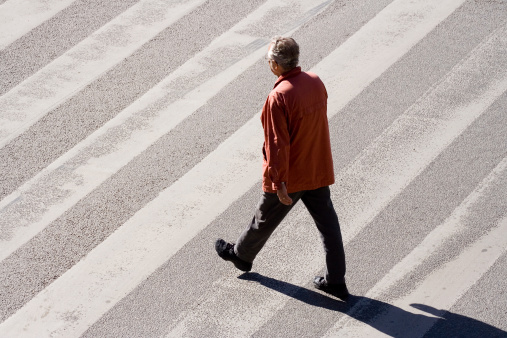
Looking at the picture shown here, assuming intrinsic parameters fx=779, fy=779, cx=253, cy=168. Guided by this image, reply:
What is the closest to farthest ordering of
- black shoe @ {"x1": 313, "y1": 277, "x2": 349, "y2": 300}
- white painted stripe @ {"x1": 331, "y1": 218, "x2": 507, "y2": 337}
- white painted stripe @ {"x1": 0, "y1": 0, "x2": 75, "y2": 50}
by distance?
white painted stripe @ {"x1": 331, "y1": 218, "x2": 507, "y2": 337}, black shoe @ {"x1": 313, "y1": 277, "x2": 349, "y2": 300}, white painted stripe @ {"x1": 0, "y1": 0, "x2": 75, "y2": 50}

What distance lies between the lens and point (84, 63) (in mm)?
9062

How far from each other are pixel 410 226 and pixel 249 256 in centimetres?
145

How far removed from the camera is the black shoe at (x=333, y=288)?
19.0 ft

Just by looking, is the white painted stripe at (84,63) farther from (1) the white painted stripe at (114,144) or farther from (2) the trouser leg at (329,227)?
(2) the trouser leg at (329,227)

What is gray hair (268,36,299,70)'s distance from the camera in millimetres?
5277

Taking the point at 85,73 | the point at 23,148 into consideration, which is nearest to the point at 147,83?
the point at 85,73

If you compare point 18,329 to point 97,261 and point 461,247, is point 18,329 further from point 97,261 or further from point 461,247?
point 461,247

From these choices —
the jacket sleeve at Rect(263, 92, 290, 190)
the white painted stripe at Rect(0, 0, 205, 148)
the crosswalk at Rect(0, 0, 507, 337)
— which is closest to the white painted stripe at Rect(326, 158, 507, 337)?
the crosswalk at Rect(0, 0, 507, 337)

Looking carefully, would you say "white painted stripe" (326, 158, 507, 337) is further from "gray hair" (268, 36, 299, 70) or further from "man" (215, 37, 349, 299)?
"gray hair" (268, 36, 299, 70)

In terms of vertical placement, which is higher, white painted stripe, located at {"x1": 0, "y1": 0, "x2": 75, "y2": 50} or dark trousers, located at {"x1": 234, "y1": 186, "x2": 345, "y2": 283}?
white painted stripe, located at {"x1": 0, "y1": 0, "x2": 75, "y2": 50}

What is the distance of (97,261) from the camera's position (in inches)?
253

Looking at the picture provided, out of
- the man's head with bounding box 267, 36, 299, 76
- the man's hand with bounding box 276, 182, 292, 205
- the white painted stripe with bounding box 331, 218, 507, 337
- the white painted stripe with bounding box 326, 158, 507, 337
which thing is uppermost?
the man's head with bounding box 267, 36, 299, 76

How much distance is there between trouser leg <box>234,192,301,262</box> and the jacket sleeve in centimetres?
31

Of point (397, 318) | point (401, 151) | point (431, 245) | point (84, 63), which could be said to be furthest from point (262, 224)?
point (84, 63)
